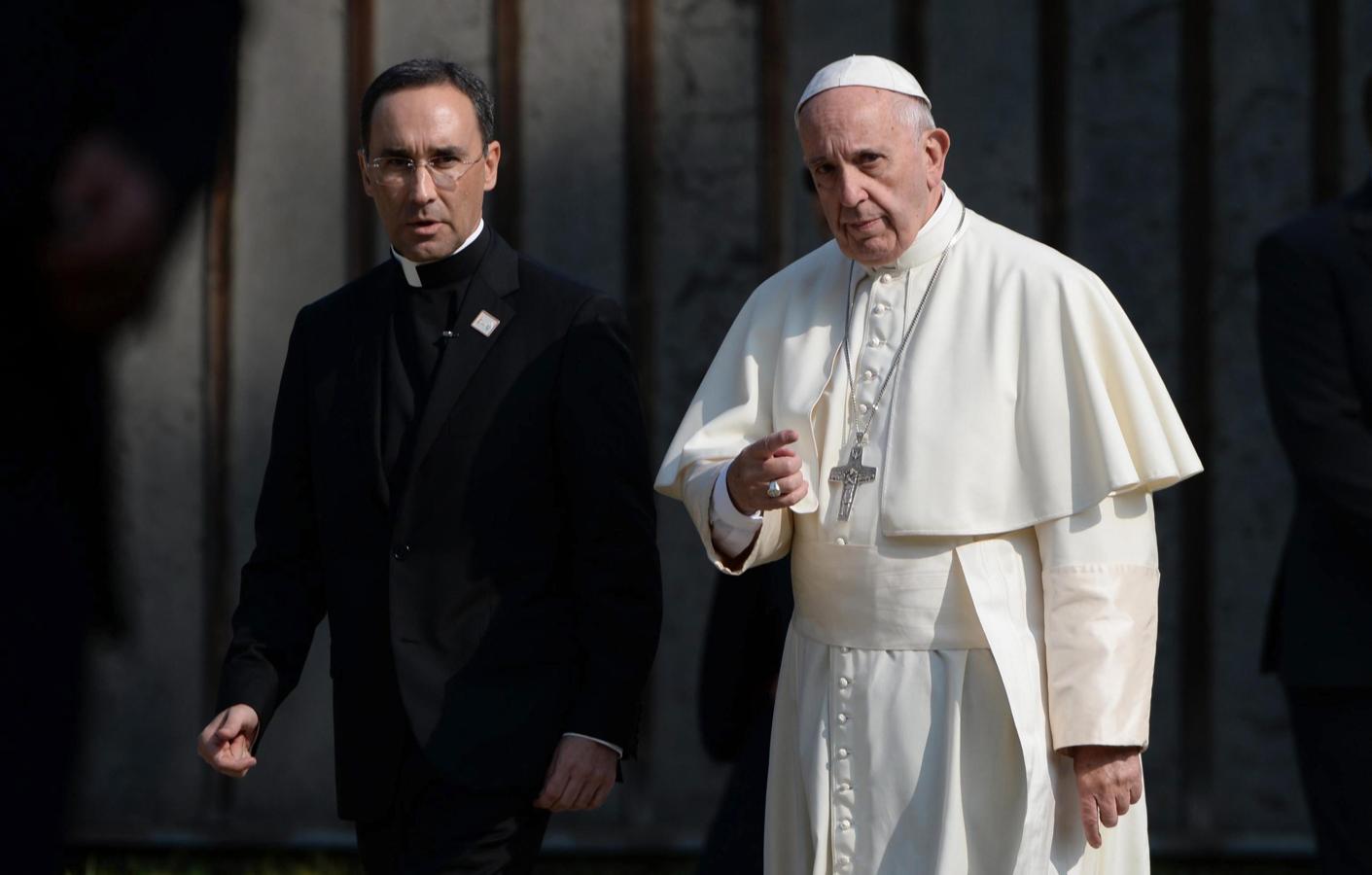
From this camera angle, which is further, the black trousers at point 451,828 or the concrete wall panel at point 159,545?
the concrete wall panel at point 159,545

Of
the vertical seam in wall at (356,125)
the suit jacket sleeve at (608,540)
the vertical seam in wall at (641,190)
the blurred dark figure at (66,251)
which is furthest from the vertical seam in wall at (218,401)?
the blurred dark figure at (66,251)

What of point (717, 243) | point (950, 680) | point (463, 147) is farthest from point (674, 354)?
point (950, 680)

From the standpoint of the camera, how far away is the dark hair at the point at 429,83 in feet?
13.4

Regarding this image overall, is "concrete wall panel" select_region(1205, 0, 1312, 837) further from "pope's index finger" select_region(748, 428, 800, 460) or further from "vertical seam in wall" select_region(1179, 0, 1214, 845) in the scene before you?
"pope's index finger" select_region(748, 428, 800, 460)

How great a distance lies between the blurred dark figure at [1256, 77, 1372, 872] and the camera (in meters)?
4.41

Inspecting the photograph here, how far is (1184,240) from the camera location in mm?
6113

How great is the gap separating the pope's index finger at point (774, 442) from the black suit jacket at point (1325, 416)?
1.40 meters

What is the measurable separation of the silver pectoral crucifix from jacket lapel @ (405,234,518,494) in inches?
27.9

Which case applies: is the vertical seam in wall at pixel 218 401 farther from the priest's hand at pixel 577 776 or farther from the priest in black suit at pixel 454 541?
the priest's hand at pixel 577 776

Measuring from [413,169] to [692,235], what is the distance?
2.19 m

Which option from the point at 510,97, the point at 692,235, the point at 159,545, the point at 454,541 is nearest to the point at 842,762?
the point at 454,541

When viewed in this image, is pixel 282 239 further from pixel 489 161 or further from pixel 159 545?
pixel 489 161

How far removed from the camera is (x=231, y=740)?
3.95m

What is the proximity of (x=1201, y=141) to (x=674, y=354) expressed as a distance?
61.1 inches
